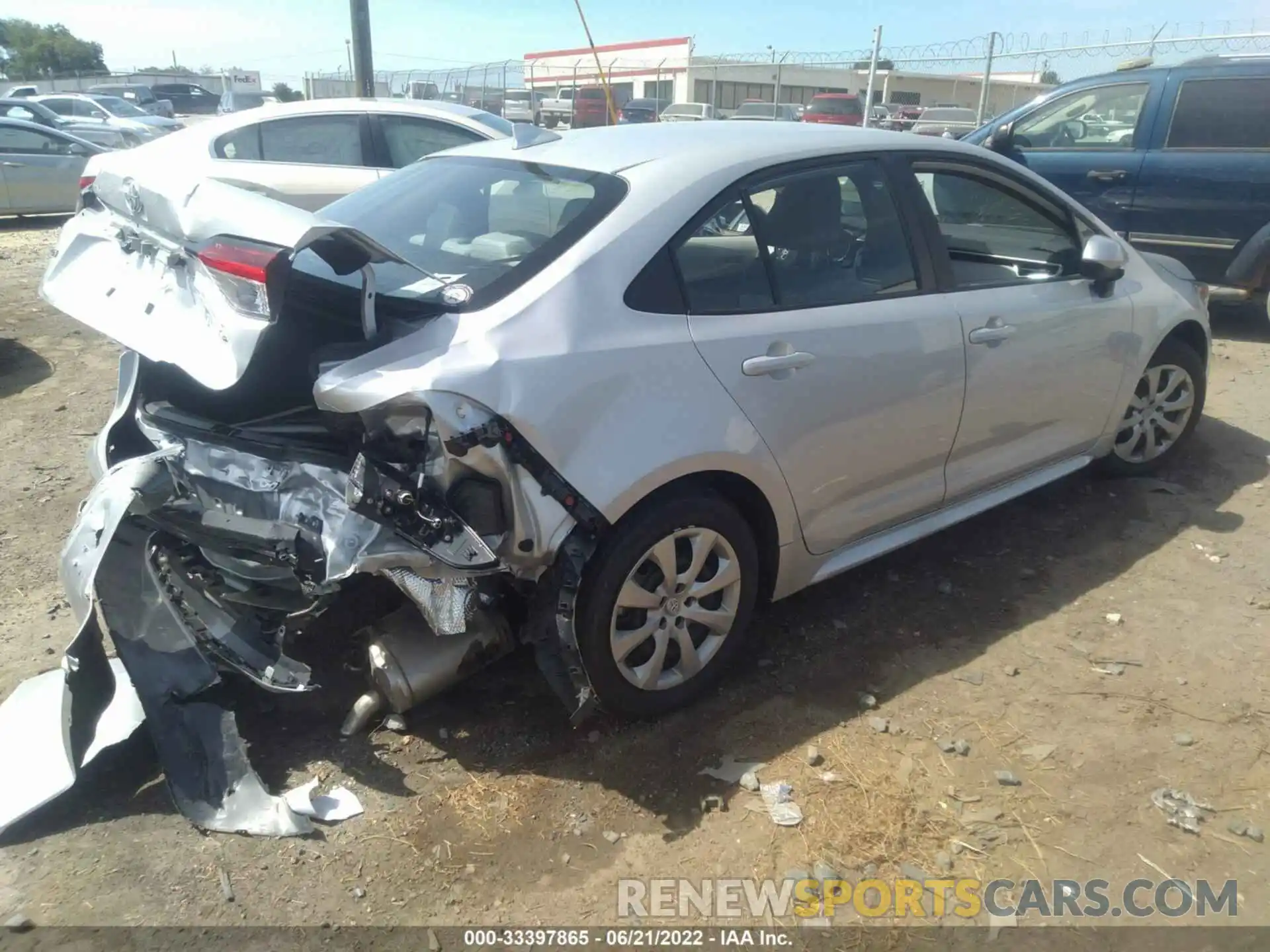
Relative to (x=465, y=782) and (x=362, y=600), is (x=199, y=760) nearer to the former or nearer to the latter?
(x=465, y=782)

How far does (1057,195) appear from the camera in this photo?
405cm

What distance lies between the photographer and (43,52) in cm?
7150

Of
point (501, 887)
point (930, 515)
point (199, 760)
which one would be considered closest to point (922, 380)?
point (930, 515)

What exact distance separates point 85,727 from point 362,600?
43.8 inches

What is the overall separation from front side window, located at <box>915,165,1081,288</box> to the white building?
2026 cm

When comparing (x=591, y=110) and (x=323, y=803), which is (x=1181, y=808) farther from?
(x=591, y=110)

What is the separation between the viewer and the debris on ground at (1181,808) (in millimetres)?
2670

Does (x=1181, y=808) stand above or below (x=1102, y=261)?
below

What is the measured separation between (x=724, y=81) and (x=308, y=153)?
89.2 feet

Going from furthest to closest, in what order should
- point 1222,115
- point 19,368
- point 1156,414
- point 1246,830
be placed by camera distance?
point 1222,115 → point 19,368 → point 1156,414 → point 1246,830

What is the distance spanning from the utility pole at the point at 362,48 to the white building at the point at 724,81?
13544 mm

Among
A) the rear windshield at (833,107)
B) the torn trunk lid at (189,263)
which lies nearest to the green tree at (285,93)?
the rear windshield at (833,107)

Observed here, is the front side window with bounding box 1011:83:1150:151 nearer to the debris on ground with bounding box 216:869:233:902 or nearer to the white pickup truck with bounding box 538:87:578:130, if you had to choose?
the debris on ground with bounding box 216:869:233:902

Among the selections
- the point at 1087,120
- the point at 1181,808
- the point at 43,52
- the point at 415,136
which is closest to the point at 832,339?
the point at 1181,808
